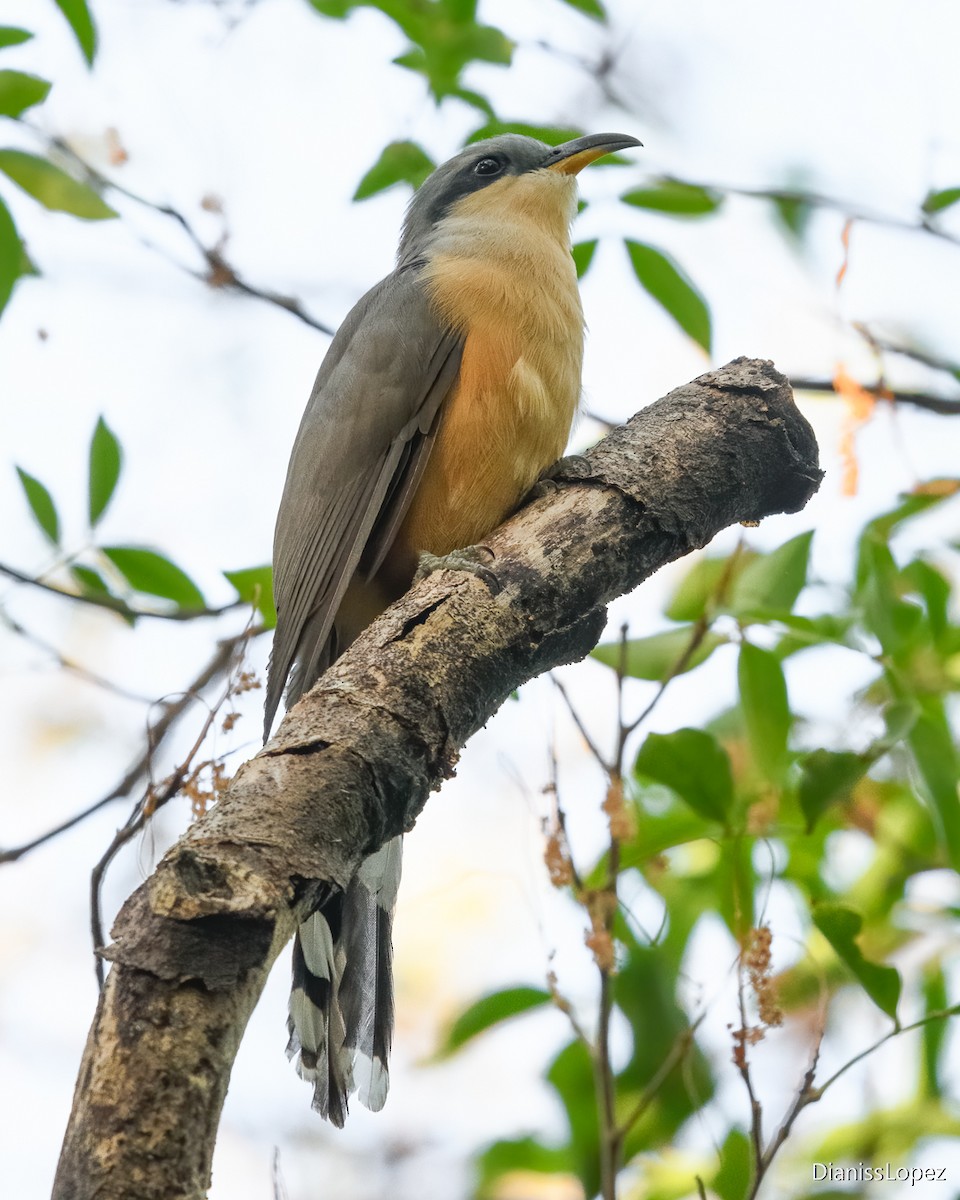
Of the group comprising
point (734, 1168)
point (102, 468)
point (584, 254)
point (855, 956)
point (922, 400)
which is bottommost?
point (734, 1168)

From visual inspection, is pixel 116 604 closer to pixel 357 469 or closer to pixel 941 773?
pixel 357 469

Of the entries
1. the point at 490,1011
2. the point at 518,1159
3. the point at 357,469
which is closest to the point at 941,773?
the point at 490,1011

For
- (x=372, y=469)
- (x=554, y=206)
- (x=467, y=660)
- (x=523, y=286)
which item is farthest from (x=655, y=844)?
(x=554, y=206)

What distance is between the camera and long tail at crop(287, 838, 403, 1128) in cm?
305

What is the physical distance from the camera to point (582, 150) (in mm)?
4984

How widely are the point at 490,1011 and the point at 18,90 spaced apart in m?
3.20

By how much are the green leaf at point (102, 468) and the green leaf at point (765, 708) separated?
2.25m

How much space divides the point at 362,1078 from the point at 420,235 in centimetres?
332

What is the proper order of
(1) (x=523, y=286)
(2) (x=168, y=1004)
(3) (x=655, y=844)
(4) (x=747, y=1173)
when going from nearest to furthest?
(2) (x=168, y=1004) → (4) (x=747, y=1173) → (3) (x=655, y=844) → (1) (x=523, y=286)

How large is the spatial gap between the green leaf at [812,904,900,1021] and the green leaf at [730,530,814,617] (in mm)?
1064

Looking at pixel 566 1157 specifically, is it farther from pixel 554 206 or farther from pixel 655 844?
pixel 554 206

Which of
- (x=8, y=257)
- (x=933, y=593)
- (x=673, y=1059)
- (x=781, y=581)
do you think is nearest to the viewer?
(x=673, y=1059)

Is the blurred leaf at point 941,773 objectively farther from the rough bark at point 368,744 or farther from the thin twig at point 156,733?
the thin twig at point 156,733

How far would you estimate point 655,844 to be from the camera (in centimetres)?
356
